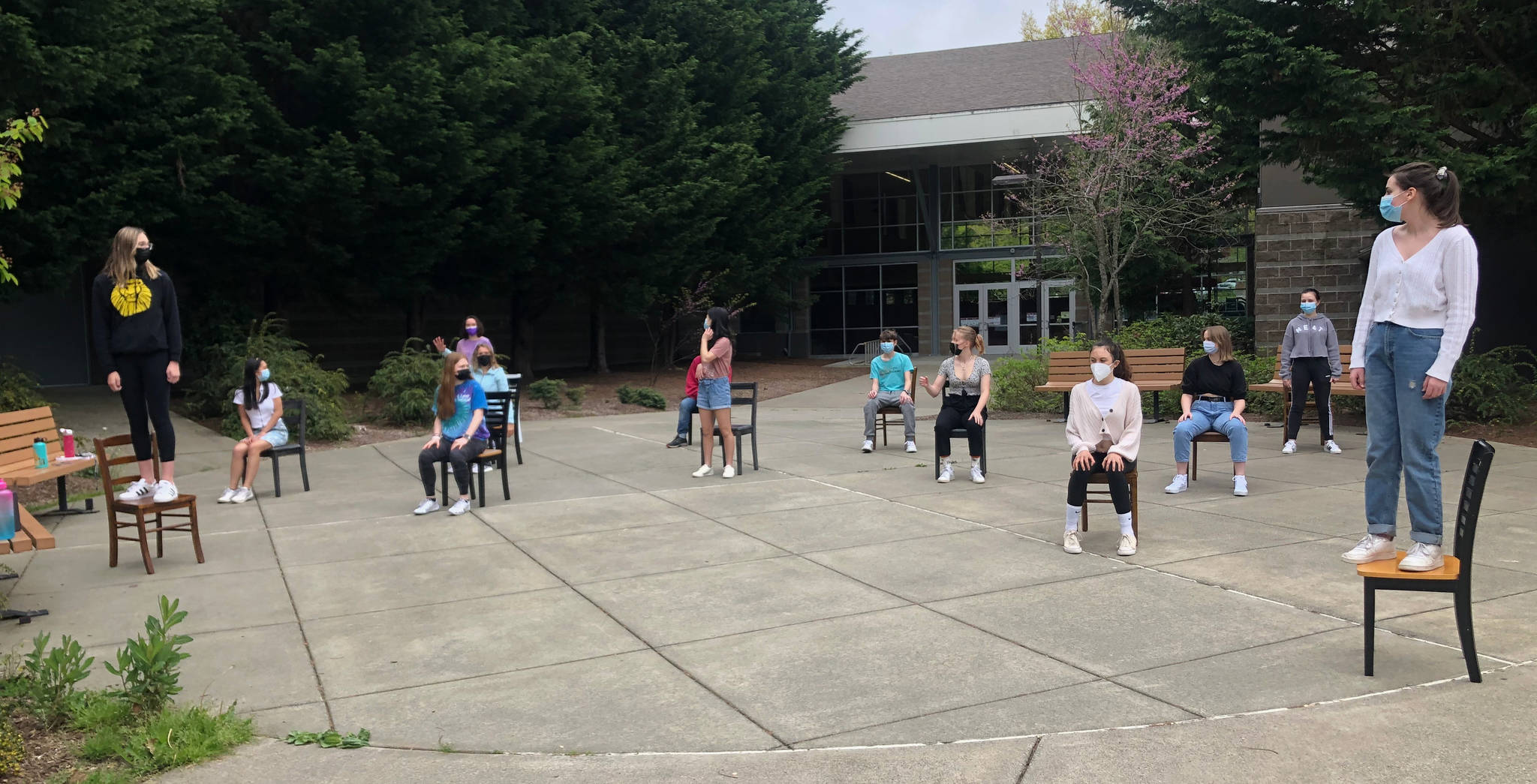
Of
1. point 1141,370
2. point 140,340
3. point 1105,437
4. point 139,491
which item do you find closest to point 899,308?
point 1141,370

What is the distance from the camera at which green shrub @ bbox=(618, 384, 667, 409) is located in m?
20.8

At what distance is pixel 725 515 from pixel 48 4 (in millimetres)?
10126

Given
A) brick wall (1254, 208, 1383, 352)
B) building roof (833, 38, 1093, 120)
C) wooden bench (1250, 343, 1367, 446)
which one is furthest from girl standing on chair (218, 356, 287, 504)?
building roof (833, 38, 1093, 120)

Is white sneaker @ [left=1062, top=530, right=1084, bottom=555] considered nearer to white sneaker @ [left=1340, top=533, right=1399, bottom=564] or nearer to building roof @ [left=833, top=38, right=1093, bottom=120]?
white sneaker @ [left=1340, top=533, right=1399, bottom=564]

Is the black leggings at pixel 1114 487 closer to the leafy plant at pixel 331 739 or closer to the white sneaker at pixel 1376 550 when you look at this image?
the white sneaker at pixel 1376 550

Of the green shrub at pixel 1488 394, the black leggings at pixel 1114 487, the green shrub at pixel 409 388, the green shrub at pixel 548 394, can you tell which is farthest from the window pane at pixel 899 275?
the black leggings at pixel 1114 487

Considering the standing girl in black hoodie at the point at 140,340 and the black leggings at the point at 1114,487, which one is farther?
the standing girl in black hoodie at the point at 140,340

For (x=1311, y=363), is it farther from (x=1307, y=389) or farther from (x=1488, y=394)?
(x=1488, y=394)

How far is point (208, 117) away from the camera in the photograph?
15.6 metres

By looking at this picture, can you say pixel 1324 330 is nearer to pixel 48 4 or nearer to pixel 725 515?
pixel 725 515

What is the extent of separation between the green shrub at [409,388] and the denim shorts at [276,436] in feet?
18.7

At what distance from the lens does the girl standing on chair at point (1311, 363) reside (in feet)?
37.2

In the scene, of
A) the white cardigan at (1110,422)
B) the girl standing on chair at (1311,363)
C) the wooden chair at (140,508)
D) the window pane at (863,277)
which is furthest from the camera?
the window pane at (863,277)

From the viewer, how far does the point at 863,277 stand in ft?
126
